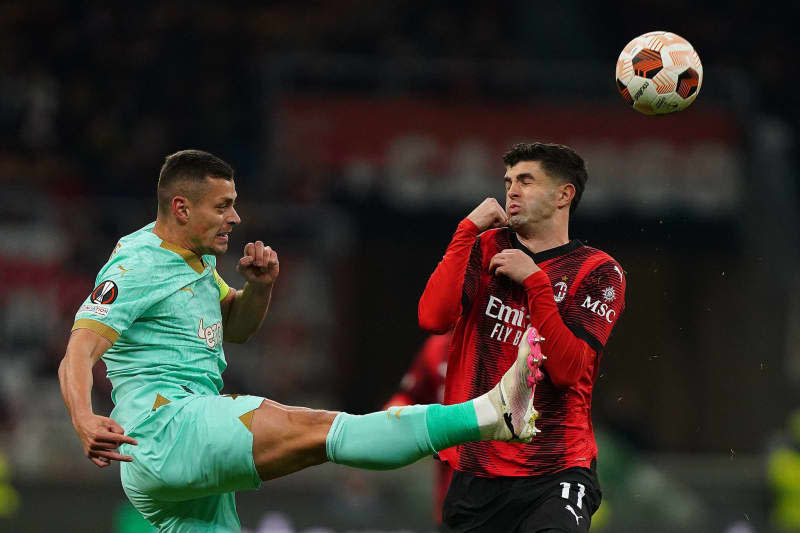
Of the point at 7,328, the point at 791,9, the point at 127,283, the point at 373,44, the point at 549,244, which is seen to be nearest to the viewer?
the point at 127,283

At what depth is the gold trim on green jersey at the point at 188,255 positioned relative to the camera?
493cm

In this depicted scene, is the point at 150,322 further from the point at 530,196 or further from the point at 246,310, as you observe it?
the point at 530,196

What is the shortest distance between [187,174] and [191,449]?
1138 mm

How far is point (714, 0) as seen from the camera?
1683 cm

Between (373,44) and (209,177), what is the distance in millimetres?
10513

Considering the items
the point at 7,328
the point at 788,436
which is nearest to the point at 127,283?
the point at 7,328

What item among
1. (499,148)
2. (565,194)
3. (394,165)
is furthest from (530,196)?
(499,148)

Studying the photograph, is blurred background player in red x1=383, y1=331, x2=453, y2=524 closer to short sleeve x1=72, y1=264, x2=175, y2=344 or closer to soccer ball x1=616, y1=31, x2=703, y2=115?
soccer ball x1=616, y1=31, x2=703, y2=115

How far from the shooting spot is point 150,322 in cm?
480

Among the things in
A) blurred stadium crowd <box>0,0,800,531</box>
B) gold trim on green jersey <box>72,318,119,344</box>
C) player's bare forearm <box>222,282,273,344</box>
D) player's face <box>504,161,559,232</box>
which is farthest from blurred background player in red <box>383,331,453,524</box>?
blurred stadium crowd <box>0,0,800,531</box>

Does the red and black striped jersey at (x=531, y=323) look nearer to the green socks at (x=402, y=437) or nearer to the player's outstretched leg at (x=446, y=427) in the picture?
the player's outstretched leg at (x=446, y=427)

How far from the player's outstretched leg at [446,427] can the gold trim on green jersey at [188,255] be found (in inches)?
37.1

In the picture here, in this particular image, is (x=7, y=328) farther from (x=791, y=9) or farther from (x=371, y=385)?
(x=791, y=9)

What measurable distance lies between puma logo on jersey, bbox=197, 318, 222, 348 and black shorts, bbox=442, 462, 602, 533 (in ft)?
3.77
